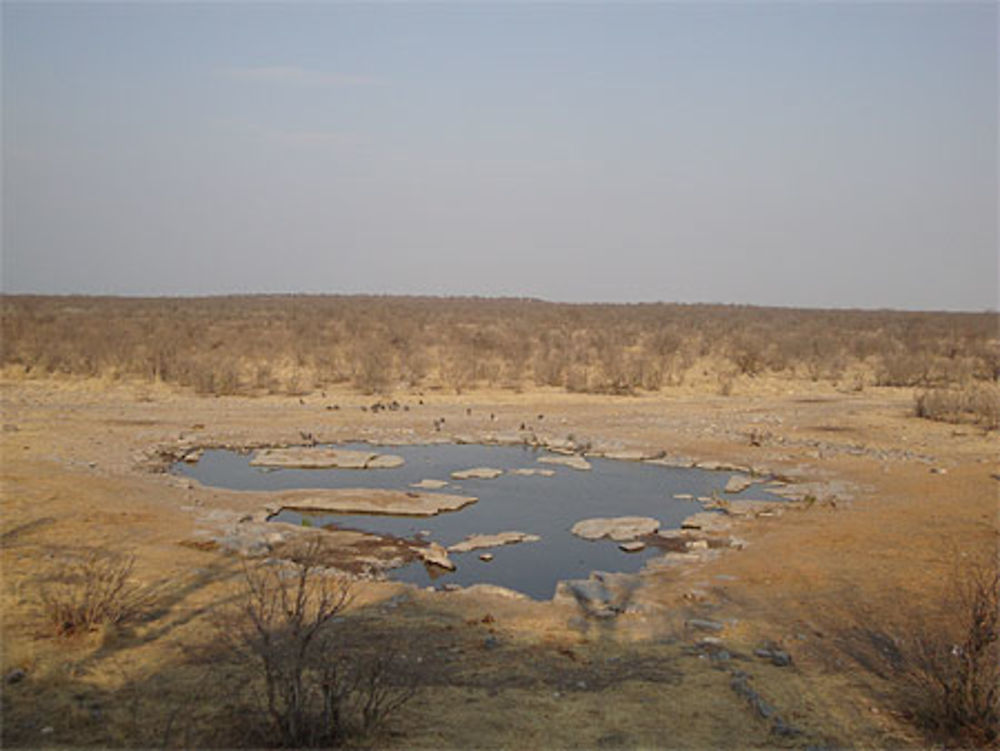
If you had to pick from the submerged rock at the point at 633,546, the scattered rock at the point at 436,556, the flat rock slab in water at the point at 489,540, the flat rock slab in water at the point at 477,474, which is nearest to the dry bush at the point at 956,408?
the flat rock slab in water at the point at 477,474

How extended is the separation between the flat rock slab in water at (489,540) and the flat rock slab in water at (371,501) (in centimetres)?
107

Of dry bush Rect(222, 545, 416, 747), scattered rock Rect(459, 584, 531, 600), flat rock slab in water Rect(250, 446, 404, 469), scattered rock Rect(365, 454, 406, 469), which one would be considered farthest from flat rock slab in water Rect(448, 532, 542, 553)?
flat rock slab in water Rect(250, 446, 404, 469)

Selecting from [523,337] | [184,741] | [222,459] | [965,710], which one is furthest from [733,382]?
[184,741]

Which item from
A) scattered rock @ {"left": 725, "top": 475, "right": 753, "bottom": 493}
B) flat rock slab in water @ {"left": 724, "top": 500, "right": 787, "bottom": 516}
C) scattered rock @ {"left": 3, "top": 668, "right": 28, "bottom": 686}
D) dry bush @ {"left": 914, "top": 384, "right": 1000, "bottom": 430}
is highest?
dry bush @ {"left": 914, "top": 384, "right": 1000, "bottom": 430}

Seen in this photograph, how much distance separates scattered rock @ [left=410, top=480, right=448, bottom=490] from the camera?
423 inches

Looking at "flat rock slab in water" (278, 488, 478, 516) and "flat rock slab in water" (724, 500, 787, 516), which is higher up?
"flat rock slab in water" (724, 500, 787, 516)

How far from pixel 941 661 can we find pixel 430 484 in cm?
695

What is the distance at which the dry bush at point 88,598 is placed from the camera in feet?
17.9

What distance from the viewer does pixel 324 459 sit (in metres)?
12.1

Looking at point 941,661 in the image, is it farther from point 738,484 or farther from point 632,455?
point 632,455

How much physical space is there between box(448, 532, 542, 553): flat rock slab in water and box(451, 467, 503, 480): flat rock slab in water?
2.58 meters

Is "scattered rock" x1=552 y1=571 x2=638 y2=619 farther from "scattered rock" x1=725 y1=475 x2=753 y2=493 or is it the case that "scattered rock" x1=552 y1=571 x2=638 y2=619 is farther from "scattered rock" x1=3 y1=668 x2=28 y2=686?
"scattered rock" x1=725 y1=475 x2=753 y2=493

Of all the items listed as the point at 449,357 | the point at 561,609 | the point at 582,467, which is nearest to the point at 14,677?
the point at 561,609

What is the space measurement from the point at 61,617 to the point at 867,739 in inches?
199
